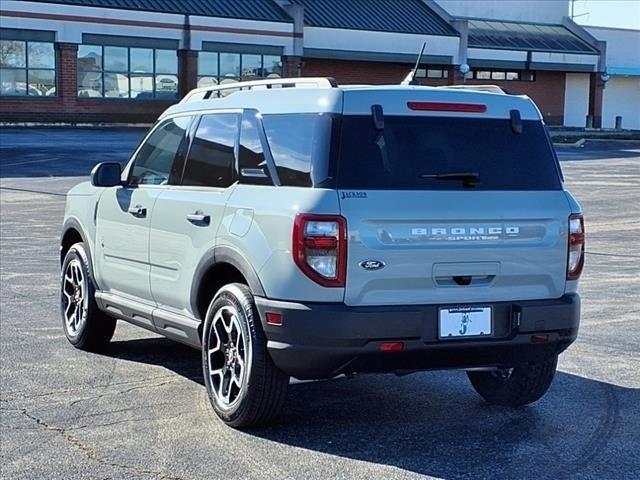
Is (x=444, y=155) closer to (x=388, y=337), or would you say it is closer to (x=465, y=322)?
(x=465, y=322)

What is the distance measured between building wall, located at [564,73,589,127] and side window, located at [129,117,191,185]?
183 feet

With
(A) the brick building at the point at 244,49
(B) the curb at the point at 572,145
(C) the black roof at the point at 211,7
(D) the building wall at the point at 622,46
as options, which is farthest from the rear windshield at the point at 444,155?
(D) the building wall at the point at 622,46

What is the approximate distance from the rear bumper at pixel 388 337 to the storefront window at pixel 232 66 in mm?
40001

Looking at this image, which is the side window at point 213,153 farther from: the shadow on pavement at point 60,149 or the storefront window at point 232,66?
the storefront window at point 232,66

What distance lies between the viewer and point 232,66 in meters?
46.2

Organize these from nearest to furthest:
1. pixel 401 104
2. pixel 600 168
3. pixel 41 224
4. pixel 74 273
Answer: pixel 401 104
pixel 74 273
pixel 41 224
pixel 600 168

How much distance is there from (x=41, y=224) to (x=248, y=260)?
11.8 metres

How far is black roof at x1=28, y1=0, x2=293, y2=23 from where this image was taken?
42062 mm

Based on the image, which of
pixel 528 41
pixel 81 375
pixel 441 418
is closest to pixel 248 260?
pixel 441 418

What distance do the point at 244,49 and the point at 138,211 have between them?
129ft

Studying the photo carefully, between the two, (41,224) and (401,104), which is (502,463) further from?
(41,224)

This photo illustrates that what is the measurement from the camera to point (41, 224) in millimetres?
17062

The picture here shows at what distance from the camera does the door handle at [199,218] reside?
255 inches

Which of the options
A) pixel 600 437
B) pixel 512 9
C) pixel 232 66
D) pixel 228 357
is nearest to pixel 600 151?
pixel 232 66
